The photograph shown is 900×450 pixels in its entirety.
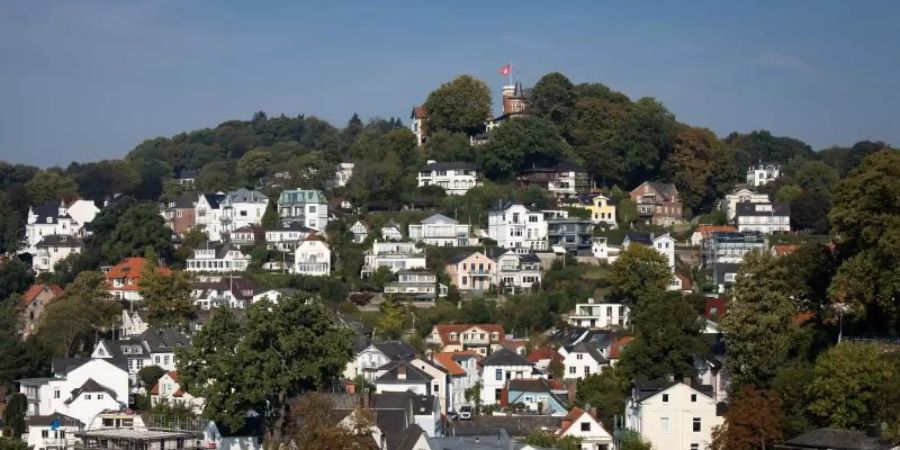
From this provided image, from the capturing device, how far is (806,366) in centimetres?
4909

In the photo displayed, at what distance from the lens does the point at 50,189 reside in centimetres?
9738

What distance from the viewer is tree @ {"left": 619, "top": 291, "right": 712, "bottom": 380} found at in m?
54.3

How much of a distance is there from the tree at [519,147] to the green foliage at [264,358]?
114ft

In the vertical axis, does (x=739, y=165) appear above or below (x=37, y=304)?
above

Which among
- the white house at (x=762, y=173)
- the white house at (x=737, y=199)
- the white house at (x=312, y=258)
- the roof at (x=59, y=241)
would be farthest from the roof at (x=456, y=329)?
the white house at (x=762, y=173)

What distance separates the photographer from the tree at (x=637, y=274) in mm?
70438

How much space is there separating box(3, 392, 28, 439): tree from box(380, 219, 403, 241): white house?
80.0 feet

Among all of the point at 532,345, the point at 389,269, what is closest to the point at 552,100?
the point at 389,269

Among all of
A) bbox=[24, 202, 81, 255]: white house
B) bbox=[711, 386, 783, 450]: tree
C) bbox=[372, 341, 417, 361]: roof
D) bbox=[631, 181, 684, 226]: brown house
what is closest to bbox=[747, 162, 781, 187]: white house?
bbox=[631, 181, 684, 226]: brown house

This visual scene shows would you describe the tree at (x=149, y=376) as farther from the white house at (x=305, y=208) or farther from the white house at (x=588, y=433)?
the white house at (x=305, y=208)

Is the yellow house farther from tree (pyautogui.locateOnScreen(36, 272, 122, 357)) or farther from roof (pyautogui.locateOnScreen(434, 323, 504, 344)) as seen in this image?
tree (pyautogui.locateOnScreen(36, 272, 122, 357))

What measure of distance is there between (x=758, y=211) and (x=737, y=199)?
468cm

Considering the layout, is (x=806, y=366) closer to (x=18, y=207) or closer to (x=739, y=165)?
(x=739, y=165)

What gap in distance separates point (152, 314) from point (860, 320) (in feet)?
103
